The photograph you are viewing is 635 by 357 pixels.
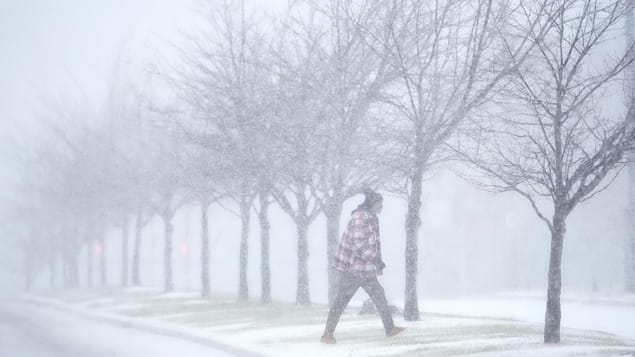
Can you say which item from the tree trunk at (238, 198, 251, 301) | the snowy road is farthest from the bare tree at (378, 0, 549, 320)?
the tree trunk at (238, 198, 251, 301)

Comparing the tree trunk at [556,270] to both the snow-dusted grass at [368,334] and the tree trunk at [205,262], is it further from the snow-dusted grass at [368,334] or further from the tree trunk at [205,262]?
the tree trunk at [205,262]

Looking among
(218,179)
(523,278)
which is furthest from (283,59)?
(523,278)

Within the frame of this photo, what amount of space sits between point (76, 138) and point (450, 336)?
83.8 feet

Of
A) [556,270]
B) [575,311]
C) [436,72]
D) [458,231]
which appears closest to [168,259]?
[575,311]

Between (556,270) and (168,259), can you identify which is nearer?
(556,270)

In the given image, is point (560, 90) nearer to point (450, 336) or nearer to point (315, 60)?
point (450, 336)

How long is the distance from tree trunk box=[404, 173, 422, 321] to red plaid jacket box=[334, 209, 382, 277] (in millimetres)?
2784

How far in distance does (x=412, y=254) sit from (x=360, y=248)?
125 inches

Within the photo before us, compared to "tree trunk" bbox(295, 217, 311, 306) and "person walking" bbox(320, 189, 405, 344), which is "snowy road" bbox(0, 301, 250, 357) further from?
"tree trunk" bbox(295, 217, 311, 306)

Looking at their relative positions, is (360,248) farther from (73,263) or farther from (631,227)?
(73,263)

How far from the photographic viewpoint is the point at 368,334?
39.1ft

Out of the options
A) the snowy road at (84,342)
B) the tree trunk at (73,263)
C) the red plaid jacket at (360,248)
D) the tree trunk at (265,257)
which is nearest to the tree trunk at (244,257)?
the tree trunk at (265,257)

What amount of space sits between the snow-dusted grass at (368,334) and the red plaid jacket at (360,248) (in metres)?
1.04

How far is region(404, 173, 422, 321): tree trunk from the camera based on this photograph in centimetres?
1336
